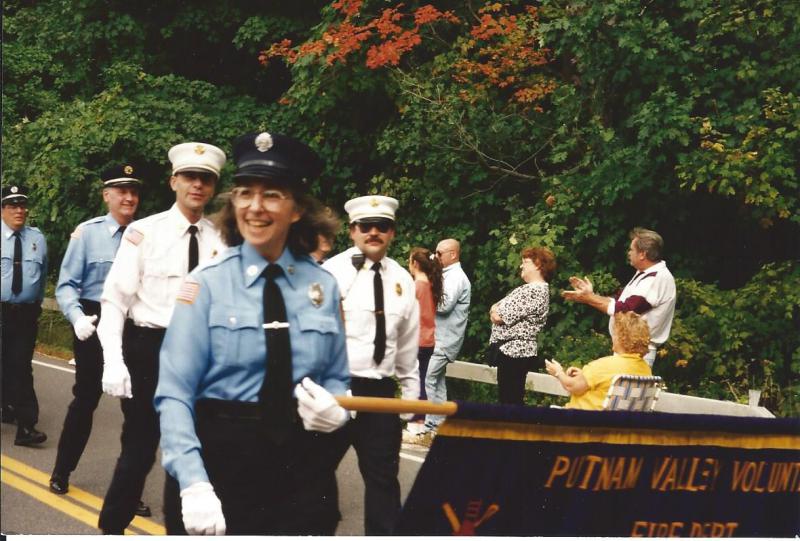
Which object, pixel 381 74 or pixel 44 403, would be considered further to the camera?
pixel 381 74

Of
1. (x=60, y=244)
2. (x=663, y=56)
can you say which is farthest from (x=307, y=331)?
(x=663, y=56)

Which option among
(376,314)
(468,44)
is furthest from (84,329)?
(468,44)

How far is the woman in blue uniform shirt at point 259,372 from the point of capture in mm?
3223

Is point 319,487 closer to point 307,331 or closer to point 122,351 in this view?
point 307,331

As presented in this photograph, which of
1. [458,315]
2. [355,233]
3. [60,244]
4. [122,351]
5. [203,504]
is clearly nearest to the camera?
[203,504]

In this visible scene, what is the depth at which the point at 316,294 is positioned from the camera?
3.47m

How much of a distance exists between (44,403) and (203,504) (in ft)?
24.2

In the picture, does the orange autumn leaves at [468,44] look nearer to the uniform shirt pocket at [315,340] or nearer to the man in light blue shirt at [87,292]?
the man in light blue shirt at [87,292]

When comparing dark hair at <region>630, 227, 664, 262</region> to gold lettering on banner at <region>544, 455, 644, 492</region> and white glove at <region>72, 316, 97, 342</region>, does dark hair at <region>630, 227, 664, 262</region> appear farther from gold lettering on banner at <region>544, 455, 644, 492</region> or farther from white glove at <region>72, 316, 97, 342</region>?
gold lettering on banner at <region>544, 455, 644, 492</region>

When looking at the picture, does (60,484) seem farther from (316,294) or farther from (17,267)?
(316,294)

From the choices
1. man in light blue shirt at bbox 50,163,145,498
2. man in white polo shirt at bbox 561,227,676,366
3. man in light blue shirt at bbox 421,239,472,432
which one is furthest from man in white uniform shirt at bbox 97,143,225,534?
man in light blue shirt at bbox 421,239,472,432

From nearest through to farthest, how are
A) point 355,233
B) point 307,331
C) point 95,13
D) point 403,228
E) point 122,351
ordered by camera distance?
point 307,331 < point 122,351 < point 355,233 < point 95,13 < point 403,228

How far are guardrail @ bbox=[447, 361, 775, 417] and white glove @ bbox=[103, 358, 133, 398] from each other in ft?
11.6

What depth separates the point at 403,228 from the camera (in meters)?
13.0
